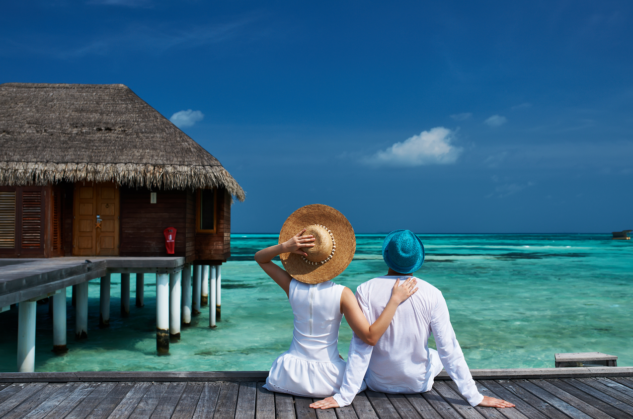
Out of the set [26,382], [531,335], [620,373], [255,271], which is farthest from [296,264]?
[255,271]

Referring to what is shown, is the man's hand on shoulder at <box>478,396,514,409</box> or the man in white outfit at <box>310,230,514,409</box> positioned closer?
the man in white outfit at <box>310,230,514,409</box>

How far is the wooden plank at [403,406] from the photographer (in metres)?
2.89

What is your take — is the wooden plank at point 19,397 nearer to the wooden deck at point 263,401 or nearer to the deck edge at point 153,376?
the wooden deck at point 263,401

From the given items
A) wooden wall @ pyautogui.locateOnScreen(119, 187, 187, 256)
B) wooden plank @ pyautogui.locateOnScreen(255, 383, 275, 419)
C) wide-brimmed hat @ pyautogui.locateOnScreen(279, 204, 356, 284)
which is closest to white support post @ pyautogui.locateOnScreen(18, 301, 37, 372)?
wooden wall @ pyautogui.locateOnScreen(119, 187, 187, 256)

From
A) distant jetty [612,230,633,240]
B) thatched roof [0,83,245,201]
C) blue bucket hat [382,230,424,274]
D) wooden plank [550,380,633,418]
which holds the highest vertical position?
thatched roof [0,83,245,201]

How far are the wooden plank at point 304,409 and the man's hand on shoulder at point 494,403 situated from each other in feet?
3.72

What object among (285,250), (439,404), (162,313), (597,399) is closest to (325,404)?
(439,404)

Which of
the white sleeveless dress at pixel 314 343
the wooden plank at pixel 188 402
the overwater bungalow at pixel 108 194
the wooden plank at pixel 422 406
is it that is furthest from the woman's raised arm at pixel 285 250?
the overwater bungalow at pixel 108 194

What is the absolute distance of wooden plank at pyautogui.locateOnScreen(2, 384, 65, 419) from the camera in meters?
2.88

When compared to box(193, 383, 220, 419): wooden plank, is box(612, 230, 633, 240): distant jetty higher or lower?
lower

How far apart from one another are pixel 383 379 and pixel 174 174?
7.30m

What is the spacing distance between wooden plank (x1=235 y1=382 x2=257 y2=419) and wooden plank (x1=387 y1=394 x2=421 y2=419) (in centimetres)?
94

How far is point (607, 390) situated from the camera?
11.2 feet

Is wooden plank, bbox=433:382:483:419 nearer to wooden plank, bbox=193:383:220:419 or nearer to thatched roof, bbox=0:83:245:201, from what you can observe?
wooden plank, bbox=193:383:220:419
